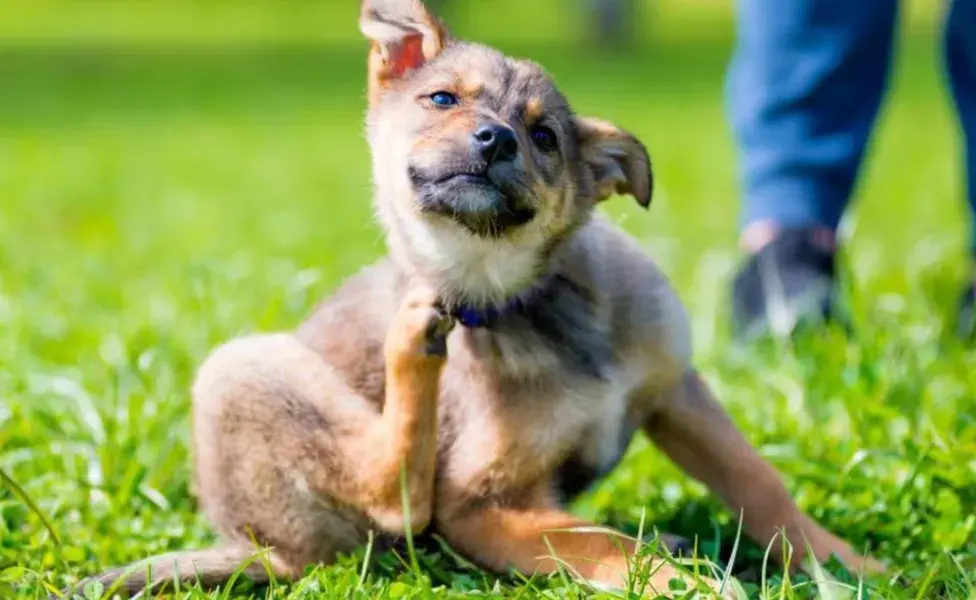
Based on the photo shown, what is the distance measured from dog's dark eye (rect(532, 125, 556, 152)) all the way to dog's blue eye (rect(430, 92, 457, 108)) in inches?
8.2

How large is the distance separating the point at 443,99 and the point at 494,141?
0.33 meters

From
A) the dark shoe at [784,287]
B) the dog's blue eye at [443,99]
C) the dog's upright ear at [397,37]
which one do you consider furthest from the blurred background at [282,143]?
the dog's blue eye at [443,99]

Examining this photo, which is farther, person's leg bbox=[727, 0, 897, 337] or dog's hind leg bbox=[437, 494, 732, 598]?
person's leg bbox=[727, 0, 897, 337]

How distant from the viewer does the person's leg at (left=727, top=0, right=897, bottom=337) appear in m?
4.98

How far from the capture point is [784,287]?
4.96 meters

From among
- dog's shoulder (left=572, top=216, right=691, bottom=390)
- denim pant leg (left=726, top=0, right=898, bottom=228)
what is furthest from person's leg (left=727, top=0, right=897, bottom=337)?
dog's shoulder (left=572, top=216, right=691, bottom=390)

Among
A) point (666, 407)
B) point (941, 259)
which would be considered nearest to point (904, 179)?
point (941, 259)

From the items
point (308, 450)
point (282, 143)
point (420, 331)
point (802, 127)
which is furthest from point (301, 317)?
point (282, 143)

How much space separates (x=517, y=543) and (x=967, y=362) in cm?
226

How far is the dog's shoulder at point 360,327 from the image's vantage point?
3346mm

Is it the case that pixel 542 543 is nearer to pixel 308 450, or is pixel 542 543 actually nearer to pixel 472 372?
A: pixel 472 372

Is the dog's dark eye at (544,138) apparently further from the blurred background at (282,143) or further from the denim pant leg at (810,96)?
the denim pant leg at (810,96)

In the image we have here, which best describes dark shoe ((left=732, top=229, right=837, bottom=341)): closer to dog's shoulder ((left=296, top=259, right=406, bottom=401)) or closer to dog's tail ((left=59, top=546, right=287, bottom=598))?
dog's shoulder ((left=296, top=259, right=406, bottom=401))

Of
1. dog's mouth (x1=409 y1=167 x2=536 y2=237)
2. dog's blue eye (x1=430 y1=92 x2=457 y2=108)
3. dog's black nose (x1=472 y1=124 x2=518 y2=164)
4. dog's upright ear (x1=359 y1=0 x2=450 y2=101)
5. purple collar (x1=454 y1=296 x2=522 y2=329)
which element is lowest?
purple collar (x1=454 y1=296 x2=522 y2=329)
